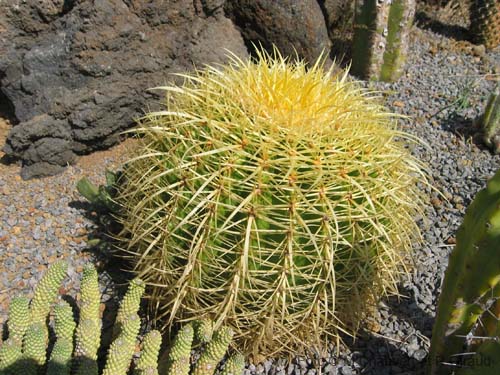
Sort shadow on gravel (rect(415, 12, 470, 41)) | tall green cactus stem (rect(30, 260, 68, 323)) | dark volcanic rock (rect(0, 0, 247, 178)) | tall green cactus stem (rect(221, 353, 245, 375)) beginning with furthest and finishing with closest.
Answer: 1. shadow on gravel (rect(415, 12, 470, 41))
2. dark volcanic rock (rect(0, 0, 247, 178))
3. tall green cactus stem (rect(30, 260, 68, 323))
4. tall green cactus stem (rect(221, 353, 245, 375))

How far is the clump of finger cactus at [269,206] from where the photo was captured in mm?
1822

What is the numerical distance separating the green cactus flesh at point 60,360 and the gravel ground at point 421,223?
0.58 metres

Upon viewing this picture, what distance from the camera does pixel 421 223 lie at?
3205 mm

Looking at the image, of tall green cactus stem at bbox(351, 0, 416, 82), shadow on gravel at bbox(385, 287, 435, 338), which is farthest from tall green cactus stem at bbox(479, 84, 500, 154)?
shadow on gravel at bbox(385, 287, 435, 338)

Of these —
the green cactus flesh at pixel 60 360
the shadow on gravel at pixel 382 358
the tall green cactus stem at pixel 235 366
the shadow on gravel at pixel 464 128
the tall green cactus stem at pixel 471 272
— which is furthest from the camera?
the shadow on gravel at pixel 464 128

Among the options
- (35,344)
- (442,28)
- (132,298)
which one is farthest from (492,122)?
(35,344)

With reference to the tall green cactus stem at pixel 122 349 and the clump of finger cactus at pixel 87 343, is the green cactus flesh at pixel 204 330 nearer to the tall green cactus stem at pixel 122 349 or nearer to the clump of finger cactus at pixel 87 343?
the clump of finger cactus at pixel 87 343

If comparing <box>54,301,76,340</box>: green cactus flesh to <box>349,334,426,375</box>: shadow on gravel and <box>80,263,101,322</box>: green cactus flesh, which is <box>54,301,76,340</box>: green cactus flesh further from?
<box>349,334,426,375</box>: shadow on gravel

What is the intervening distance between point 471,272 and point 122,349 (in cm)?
120

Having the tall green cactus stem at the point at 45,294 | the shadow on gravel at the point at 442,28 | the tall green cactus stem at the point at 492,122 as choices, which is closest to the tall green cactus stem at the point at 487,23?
Answer: the shadow on gravel at the point at 442,28

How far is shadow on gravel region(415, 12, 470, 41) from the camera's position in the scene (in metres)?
5.30

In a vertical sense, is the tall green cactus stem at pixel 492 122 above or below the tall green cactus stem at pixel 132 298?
above

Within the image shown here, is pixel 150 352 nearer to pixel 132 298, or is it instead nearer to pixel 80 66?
pixel 132 298

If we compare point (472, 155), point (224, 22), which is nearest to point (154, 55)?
point (224, 22)
